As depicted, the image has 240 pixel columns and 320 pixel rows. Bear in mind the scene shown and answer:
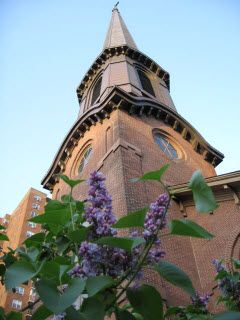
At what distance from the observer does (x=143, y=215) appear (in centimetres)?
216

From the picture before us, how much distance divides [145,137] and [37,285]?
13.2 meters

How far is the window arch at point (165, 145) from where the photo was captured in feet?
53.1

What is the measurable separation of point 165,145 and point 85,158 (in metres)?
3.69

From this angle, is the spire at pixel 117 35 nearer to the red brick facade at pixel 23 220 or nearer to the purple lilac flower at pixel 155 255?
the purple lilac flower at pixel 155 255

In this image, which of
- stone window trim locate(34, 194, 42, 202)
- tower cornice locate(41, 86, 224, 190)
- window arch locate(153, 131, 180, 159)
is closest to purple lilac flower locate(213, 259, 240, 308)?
window arch locate(153, 131, 180, 159)

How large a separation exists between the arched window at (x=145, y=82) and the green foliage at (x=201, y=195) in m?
21.3

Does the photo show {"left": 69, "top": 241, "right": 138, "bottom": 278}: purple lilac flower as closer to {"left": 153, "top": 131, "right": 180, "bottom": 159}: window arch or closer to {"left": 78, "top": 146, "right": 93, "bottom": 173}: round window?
{"left": 153, "top": 131, "right": 180, "bottom": 159}: window arch

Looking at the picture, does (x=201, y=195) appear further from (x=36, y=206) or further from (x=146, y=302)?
(x=36, y=206)

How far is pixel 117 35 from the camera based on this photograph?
31031mm

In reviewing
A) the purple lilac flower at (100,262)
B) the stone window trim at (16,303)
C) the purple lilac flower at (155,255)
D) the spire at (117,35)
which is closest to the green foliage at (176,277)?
the purple lilac flower at (155,255)

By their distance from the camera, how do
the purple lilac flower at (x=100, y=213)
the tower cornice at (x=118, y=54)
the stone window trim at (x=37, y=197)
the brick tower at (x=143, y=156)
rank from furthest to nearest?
the stone window trim at (x=37, y=197)
the tower cornice at (x=118, y=54)
the brick tower at (x=143, y=156)
the purple lilac flower at (x=100, y=213)

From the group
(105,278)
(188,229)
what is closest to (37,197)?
(105,278)

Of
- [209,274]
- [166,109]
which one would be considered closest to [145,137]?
[166,109]

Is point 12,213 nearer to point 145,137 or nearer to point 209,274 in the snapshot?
point 145,137
